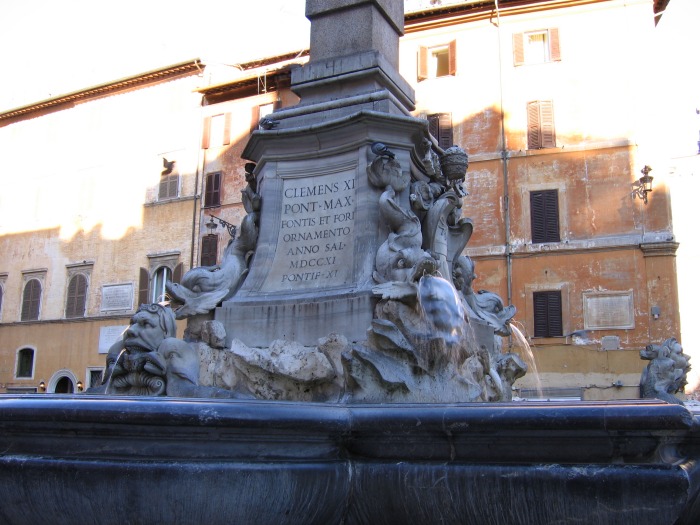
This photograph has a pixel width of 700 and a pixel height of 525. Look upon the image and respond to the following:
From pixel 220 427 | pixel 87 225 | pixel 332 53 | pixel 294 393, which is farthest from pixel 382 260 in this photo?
pixel 87 225

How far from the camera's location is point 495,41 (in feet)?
75.4

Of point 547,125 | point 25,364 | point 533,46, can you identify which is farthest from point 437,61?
point 25,364

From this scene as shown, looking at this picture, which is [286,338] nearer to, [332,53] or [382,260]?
[382,260]

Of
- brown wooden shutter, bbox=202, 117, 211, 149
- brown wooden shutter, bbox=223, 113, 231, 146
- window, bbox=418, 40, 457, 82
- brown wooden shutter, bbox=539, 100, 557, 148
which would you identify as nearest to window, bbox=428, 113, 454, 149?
window, bbox=418, 40, 457, 82

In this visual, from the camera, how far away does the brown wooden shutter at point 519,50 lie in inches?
888

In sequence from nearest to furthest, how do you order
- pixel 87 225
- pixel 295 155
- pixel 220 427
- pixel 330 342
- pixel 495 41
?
1. pixel 220 427
2. pixel 330 342
3. pixel 295 155
4. pixel 495 41
5. pixel 87 225

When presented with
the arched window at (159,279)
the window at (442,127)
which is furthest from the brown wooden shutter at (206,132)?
the window at (442,127)

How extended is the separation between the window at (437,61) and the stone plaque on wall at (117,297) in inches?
482

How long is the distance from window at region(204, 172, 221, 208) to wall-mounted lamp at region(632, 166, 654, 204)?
13.2 metres

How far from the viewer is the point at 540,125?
21.9 meters

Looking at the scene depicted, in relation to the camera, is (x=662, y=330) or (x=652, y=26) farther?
(x=652, y=26)

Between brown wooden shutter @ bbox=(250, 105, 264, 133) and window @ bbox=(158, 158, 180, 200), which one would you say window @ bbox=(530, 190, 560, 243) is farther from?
window @ bbox=(158, 158, 180, 200)

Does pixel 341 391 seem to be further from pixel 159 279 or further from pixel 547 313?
pixel 159 279

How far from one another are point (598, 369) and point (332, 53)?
15774 millimetres
